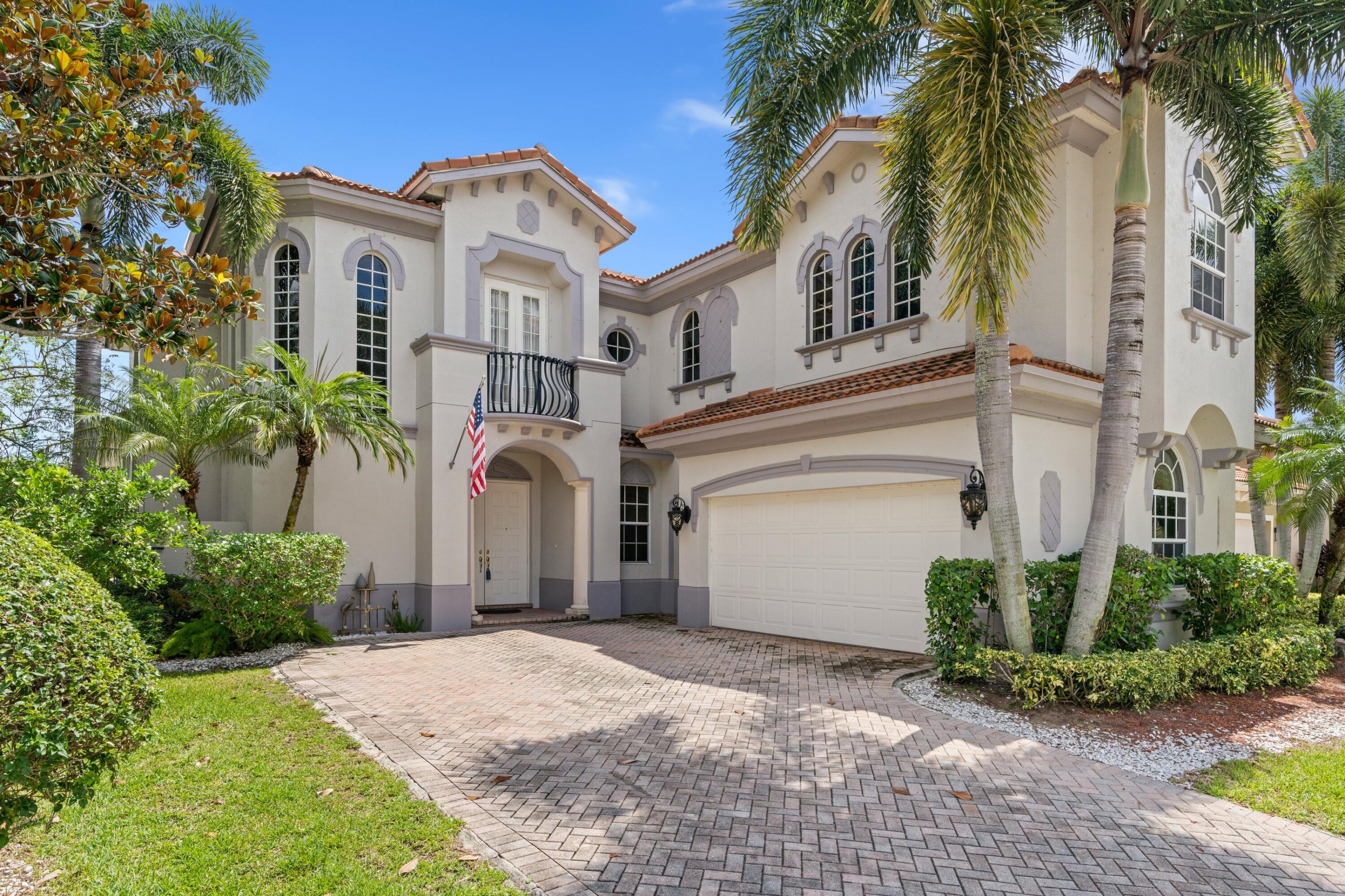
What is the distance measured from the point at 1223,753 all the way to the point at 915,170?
6.95 metres

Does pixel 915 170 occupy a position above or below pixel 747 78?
below

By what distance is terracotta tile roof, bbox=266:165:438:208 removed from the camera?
1355cm

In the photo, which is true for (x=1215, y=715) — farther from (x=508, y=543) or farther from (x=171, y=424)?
(x=171, y=424)

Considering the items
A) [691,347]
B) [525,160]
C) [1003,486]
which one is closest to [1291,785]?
[1003,486]

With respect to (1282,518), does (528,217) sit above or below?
above

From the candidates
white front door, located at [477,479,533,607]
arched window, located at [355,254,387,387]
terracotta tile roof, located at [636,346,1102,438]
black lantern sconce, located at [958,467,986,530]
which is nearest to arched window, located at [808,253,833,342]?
terracotta tile roof, located at [636,346,1102,438]

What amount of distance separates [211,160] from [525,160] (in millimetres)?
5312

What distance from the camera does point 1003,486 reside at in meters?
8.30

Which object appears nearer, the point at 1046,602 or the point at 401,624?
the point at 1046,602

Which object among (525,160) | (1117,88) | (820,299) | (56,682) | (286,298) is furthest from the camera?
(525,160)

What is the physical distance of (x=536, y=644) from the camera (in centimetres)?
1191

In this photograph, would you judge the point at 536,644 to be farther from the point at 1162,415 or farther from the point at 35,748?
the point at 1162,415

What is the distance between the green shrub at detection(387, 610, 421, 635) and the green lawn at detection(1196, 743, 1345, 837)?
37.6 feet

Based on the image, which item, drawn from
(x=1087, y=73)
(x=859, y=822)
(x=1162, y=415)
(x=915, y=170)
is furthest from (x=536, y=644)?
(x=1087, y=73)
